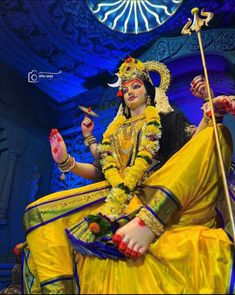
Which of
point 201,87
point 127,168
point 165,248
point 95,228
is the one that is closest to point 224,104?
point 201,87

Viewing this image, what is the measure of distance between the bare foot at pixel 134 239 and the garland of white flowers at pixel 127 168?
192mm

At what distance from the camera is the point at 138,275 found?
39.3 inches

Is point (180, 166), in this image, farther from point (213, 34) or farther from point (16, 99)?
point (16, 99)

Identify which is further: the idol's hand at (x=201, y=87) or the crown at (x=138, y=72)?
the crown at (x=138, y=72)

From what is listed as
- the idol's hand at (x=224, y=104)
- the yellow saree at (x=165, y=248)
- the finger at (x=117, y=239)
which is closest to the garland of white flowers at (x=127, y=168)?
the yellow saree at (x=165, y=248)

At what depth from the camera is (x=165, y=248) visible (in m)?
1.02

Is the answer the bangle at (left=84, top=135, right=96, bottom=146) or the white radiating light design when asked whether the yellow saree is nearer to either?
the bangle at (left=84, top=135, right=96, bottom=146)

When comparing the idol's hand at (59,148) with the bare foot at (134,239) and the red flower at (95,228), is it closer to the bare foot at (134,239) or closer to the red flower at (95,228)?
the red flower at (95,228)

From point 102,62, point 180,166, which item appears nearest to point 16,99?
point 102,62

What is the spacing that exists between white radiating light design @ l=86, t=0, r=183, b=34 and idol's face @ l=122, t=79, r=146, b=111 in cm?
158

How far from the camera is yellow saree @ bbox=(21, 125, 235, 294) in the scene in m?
0.96

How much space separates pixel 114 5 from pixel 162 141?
2.07m

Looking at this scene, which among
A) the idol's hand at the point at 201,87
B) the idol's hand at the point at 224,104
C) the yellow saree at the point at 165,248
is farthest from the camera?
the idol's hand at the point at 201,87

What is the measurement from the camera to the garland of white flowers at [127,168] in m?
1.32
